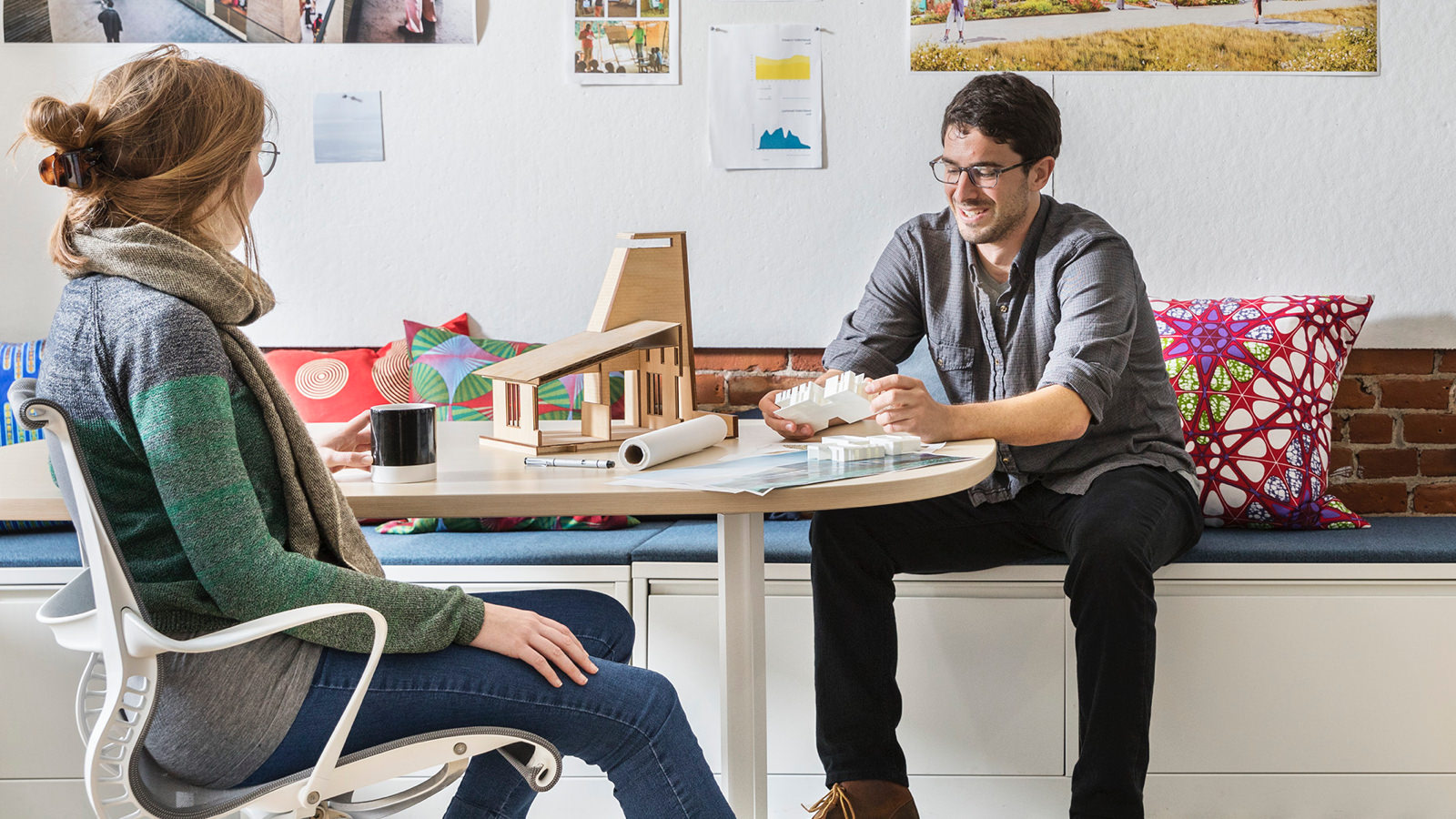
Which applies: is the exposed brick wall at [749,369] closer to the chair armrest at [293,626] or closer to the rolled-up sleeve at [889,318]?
the rolled-up sleeve at [889,318]

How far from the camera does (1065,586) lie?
1860 mm

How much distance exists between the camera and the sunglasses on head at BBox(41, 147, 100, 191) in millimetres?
1114

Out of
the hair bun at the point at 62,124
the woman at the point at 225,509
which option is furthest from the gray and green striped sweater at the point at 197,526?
the hair bun at the point at 62,124

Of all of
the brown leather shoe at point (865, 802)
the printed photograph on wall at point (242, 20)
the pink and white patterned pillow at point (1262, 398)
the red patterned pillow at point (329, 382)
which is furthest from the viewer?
the printed photograph on wall at point (242, 20)

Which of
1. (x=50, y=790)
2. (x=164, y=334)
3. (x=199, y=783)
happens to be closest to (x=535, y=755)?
(x=199, y=783)

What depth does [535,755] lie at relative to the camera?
1216 millimetres

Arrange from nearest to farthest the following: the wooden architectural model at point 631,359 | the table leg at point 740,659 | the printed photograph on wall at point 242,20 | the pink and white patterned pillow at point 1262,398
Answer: the table leg at point 740,659 < the wooden architectural model at point 631,359 < the pink and white patterned pillow at point 1262,398 < the printed photograph on wall at point 242,20

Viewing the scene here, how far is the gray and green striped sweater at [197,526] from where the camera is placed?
1053 millimetres

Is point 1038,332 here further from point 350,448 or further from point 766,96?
point 350,448

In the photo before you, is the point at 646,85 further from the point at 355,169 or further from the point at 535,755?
the point at 535,755

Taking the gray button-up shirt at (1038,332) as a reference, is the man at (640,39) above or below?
above

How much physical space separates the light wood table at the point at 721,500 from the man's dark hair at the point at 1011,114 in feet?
2.19

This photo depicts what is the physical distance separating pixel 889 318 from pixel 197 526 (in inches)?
58.3

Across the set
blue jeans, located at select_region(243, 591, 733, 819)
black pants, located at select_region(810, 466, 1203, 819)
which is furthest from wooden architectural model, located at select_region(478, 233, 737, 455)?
blue jeans, located at select_region(243, 591, 733, 819)
